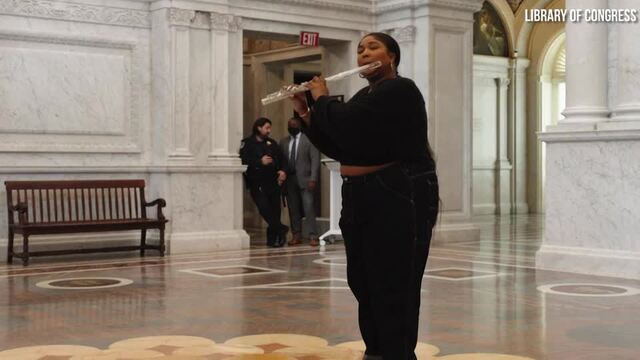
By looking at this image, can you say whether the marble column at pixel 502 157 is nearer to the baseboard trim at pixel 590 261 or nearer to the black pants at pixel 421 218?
the baseboard trim at pixel 590 261

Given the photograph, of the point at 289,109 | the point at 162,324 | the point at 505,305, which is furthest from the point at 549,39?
the point at 162,324

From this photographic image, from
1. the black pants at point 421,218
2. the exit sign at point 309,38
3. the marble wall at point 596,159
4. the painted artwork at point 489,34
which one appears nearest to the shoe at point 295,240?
the exit sign at point 309,38

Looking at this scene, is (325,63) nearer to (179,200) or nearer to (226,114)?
(226,114)

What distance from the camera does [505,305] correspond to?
7449 mm

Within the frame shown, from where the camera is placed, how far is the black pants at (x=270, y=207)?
13117mm

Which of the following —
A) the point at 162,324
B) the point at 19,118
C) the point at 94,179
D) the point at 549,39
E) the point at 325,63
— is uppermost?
the point at 549,39

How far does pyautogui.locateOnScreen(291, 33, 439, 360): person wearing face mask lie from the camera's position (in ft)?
14.5

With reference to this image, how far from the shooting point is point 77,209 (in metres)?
11.7

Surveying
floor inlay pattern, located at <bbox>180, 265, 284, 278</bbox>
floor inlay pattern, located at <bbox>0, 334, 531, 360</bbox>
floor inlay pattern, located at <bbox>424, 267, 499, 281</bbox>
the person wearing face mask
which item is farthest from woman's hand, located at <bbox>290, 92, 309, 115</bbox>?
floor inlay pattern, located at <bbox>180, 265, 284, 278</bbox>

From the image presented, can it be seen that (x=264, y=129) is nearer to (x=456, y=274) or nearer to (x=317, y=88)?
(x=456, y=274)

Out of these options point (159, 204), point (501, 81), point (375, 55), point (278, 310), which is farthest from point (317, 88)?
point (501, 81)

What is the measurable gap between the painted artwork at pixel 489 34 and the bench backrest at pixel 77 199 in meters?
11.4

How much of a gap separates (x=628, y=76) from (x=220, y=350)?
18.9 feet

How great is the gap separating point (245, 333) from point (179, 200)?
246 inches
